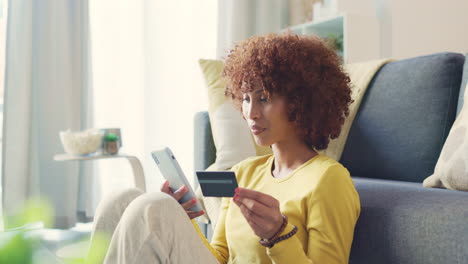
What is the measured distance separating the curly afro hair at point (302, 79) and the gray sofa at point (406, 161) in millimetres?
199

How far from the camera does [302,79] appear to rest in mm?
992

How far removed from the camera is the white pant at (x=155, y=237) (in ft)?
2.62

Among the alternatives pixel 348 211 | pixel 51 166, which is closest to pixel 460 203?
pixel 348 211

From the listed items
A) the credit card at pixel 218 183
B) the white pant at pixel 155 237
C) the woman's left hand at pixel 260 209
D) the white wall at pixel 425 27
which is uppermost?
the white wall at pixel 425 27

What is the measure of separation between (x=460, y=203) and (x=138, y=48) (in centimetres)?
237

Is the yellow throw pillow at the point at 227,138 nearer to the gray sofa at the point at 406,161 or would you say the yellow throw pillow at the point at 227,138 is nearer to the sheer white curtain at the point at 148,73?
the gray sofa at the point at 406,161

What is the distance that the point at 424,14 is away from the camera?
255 centimetres

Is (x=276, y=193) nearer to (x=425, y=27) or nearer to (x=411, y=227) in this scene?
(x=411, y=227)

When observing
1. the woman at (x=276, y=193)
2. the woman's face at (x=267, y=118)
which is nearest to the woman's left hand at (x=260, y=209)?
the woman at (x=276, y=193)

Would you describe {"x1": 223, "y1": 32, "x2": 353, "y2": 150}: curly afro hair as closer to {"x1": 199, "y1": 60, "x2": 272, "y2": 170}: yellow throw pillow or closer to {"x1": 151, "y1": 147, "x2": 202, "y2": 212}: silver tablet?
{"x1": 151, "y1": 147, "x2": 202, "y2": 212}: silver tablet

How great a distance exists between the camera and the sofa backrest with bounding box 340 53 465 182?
1330 mm

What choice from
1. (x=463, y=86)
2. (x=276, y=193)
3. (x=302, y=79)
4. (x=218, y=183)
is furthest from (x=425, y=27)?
(x=218, y=183)

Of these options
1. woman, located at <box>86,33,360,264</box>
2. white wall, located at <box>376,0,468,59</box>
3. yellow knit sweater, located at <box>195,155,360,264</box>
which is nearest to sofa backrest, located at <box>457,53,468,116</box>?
woman, located at <box>86,33,360,264</box>

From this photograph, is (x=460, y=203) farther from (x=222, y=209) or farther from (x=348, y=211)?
(x=222, y=209)
